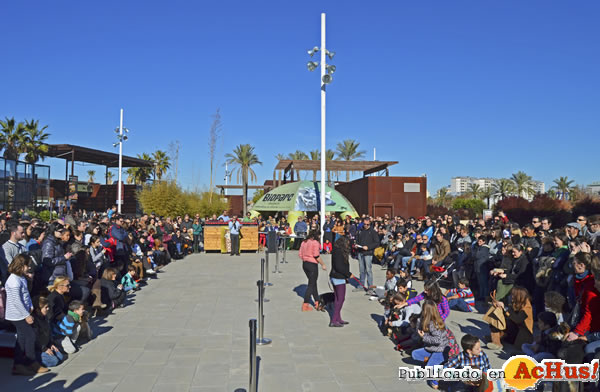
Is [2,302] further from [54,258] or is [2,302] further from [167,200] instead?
[167,200]

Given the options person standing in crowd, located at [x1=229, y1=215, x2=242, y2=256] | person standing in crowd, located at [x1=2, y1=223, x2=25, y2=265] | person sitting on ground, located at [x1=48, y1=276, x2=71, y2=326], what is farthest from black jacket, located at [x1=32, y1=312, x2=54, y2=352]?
person standing in crowd, located at [x1=229, y1=215, x2=242, y2=256]

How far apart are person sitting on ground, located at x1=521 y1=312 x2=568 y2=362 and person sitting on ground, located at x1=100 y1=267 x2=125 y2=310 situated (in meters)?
7.32

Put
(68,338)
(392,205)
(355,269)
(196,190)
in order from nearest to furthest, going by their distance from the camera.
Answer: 1. (68,338)
2. (355,269)
3. (392,205)
4. (196,190)

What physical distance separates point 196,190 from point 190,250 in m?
15.2

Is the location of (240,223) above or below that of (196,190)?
below

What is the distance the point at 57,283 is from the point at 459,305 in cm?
Answer: 750

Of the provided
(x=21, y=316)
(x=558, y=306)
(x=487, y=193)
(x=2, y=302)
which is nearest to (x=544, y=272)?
(x=558, y=306)

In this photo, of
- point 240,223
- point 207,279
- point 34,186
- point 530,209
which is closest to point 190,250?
point 240,223

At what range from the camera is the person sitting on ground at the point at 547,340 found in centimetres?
543

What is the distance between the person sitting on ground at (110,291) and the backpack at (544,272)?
25.7 ft

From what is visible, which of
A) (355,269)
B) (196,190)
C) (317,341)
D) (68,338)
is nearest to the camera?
(68,338)

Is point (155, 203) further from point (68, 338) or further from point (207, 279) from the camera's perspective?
point (68, 338)

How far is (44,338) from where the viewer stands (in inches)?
235

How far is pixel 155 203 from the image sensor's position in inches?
1117
